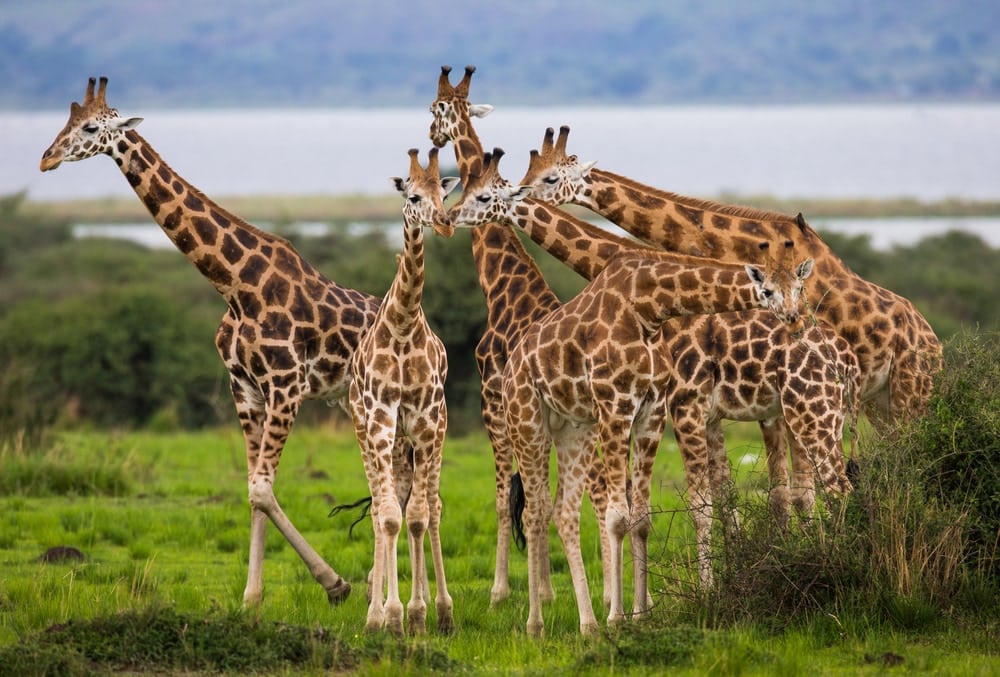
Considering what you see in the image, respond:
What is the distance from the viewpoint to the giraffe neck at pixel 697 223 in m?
10.7

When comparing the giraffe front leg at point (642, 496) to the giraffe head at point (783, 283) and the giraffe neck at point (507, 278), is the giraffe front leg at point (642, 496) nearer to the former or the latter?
the giraffe head at point (783, 283)

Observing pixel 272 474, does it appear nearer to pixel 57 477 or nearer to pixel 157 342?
pixel 57 477

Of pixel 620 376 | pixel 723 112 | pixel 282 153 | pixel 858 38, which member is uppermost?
pixel 858 38

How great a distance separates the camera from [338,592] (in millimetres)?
10773

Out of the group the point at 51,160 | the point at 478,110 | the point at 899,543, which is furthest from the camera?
the point at 478,110

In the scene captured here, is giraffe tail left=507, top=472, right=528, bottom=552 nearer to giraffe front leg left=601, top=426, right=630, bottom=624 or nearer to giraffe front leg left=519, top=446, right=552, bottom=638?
giraffe front leg left=519, top=446, right=552, bottom=638

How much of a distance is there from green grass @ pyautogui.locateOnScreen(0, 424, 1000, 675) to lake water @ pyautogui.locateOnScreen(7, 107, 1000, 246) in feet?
143

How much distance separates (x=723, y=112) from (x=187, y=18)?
221ft

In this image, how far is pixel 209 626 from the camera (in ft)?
28.3

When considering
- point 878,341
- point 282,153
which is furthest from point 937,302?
point 282,153

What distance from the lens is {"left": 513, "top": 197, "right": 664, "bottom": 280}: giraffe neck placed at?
422 inches

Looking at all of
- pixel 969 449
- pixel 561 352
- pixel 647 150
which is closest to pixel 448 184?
pixel 561 352

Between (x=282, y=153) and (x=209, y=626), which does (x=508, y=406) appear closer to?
(x=209, y=626)

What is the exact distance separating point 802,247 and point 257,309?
12.5 feet
